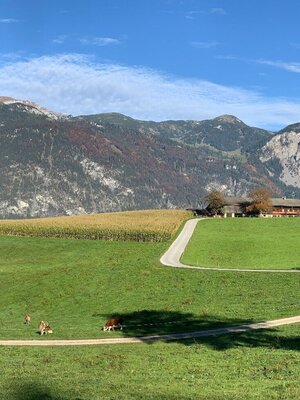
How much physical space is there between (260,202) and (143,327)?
416 ft

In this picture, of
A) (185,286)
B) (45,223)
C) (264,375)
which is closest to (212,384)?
(264,375)

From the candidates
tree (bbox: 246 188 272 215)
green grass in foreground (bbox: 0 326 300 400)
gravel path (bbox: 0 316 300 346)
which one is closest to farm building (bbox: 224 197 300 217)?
tree (bbox: 246 188 272 215)

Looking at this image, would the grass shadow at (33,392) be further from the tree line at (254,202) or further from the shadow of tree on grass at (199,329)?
the tree line at (254,202)

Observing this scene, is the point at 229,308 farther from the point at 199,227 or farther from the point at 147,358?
the point at 199,227

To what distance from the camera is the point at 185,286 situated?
185ft

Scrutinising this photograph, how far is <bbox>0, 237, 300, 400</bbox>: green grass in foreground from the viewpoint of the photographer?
73.4ft

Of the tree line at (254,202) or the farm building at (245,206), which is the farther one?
the farm building at (245,206)

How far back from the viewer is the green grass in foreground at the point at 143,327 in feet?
73.4

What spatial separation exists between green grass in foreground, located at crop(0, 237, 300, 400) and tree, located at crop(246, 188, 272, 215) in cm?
8411

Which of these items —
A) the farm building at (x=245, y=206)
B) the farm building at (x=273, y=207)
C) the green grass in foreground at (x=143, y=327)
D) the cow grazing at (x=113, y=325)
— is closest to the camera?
the green grass in foreground at (x=143, y=327)

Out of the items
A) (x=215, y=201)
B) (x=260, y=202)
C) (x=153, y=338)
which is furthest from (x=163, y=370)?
(x=260, y=202)

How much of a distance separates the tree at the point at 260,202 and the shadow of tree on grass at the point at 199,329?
119642 mm

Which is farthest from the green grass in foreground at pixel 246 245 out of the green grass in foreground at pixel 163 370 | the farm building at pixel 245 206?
the farm building at pixel 245 206

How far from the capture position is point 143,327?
4038 centimetres
